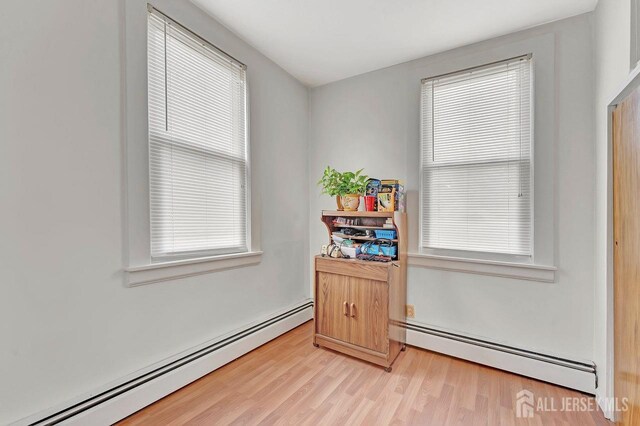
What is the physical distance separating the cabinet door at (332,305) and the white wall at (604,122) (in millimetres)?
1638

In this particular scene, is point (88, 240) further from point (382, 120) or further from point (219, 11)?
point (382, 120)

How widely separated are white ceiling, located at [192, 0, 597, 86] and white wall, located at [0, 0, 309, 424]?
51 cm

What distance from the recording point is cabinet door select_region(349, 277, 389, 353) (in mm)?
2107

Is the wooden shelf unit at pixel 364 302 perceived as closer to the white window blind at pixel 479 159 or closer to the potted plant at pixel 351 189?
the potted plant at pixel 351 189

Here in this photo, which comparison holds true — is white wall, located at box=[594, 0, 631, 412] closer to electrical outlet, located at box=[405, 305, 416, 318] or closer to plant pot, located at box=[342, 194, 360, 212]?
A: electrical outlet, located at box=[405, 305, 416, 318]

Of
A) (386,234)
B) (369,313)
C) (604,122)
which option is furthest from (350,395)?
(604,122)

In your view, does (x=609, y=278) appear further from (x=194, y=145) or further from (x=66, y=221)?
(x=66, y=221)

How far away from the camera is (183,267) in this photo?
1841 millimetres

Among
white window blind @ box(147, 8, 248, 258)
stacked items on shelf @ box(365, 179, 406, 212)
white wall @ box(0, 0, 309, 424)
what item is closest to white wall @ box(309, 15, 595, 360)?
stacked items on shelf @ box(365, 179, 406, 212)

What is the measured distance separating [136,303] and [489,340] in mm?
2533

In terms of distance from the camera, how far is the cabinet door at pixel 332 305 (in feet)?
7.51

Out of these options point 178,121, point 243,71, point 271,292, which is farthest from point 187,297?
point 243,71

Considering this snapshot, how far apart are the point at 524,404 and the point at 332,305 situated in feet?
4.62

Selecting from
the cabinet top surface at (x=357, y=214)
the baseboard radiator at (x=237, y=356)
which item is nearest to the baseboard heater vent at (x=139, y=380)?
the baseboard radiator at (x=237, y=356)
